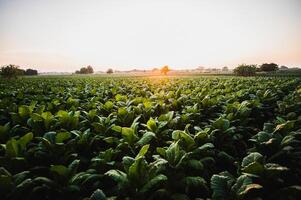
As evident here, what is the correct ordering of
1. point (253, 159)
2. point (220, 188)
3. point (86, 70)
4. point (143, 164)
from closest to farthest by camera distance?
point (220, 188) < point (143, 164) < point (253, 159) < point (86, 70)

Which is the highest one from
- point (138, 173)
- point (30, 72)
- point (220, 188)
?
point (30, 72)

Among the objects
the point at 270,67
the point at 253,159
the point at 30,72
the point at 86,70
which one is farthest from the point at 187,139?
the point at 86,70

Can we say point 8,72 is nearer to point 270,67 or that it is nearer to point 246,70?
point 246,70

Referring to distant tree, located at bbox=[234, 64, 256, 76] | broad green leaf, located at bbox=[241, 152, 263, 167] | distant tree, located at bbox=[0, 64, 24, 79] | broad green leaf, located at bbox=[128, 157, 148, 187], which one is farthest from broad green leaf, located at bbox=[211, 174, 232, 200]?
distant tree, located at bbox=[234, 64, 256, 76]

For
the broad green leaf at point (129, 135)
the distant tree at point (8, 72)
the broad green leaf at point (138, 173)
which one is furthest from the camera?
the distant tree at point (8, 72)

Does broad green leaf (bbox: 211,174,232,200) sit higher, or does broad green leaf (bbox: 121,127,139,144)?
broad green leaf (bbox: 121,127,139,144)

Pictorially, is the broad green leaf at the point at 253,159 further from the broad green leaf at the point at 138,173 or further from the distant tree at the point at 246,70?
the distant tree at the point at 246,70

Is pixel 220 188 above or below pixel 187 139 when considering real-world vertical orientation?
below

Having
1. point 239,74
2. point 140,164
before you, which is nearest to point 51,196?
point 140,164

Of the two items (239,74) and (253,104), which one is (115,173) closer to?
(253,104)

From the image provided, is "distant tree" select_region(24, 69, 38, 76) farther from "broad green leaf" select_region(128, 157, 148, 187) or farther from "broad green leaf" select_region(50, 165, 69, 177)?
"broad green leaf" select_region(128, 157, 148, 187)

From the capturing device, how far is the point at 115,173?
291cm

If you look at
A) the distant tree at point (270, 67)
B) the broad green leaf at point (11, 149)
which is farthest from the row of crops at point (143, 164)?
the distant tree at point (270, 67)

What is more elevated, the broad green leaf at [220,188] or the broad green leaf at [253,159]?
the broad green leaf at [253,159]
